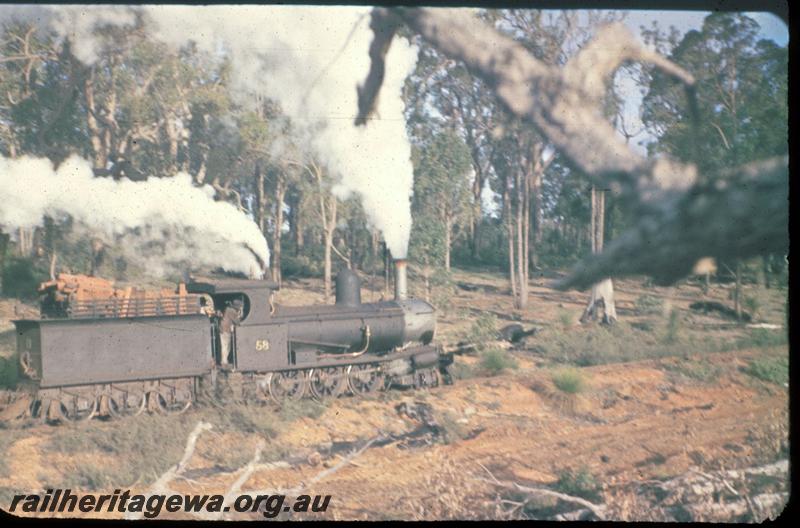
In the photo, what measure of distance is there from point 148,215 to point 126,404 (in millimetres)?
3532

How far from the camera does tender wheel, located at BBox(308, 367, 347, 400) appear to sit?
12312mm

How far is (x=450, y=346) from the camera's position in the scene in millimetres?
13719

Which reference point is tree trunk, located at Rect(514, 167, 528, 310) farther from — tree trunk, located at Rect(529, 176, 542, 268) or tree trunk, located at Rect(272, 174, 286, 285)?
tree trunk, located at Rect(272, 174, 286, 285)

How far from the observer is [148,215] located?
12594 mm

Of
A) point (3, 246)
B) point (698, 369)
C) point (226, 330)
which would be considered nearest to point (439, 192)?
point (226, 330)

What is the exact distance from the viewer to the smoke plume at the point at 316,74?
884cm

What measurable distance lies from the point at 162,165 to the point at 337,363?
5.24 meters

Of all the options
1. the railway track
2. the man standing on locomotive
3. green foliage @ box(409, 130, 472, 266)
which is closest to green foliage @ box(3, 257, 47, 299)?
the railway track

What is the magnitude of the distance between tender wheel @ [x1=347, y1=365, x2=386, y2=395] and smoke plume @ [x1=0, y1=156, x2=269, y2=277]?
8.91ft

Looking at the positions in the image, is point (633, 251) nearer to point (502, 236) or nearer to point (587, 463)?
point (587, 463)

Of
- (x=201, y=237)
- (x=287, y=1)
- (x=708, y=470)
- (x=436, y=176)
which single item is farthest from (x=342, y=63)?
(x=708, y=470)

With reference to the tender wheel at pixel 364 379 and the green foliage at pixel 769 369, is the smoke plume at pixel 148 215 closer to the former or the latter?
the tender wheel at pixel 364 379

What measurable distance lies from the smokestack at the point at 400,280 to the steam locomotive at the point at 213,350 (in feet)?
0.10

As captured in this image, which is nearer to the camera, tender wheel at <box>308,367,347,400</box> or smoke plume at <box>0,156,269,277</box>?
smoke plume at <box>0,156,269,277</box>
